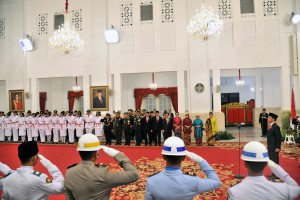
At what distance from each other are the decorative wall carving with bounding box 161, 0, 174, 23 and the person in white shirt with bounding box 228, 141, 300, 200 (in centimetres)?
1118

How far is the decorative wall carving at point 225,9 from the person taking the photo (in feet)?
39.0

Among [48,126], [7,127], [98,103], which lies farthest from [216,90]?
[7,127]

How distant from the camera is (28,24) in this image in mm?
13719

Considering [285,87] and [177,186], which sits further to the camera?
[285,87]

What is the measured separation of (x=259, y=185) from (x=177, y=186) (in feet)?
1.74

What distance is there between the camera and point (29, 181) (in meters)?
2.00

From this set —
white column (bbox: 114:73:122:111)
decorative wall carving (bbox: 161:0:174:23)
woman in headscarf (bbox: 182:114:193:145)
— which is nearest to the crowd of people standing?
woman in headscarf (bbox: 182:114:193:145)

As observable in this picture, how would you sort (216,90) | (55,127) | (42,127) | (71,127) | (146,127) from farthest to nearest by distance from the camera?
(42,127) < (216,90) < (55,127) < (71,127) < (146,127)

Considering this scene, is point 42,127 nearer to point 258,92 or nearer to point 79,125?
point 79,125

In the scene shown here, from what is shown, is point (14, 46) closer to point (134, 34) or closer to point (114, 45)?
point (114, 45)

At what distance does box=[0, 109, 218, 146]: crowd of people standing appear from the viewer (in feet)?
33.9

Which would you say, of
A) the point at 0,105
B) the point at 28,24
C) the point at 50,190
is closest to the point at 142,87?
the point at 28,24

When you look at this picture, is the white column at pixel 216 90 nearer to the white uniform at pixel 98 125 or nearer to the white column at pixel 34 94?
the white uniform at pixel 98 125

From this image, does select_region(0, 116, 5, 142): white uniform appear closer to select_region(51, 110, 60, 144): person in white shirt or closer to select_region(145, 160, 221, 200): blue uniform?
select_region(51, 110, 60, 144): person in white shirt
